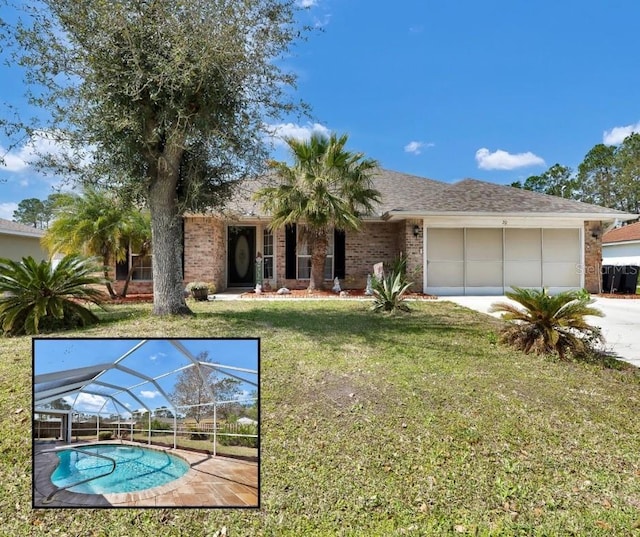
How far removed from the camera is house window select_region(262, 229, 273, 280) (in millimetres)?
15008

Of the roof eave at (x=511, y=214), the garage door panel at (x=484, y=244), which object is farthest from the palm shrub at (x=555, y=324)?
the garage door panel at (x=484, y=244)

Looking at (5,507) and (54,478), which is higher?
(54,478)

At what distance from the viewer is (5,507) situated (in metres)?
2.21

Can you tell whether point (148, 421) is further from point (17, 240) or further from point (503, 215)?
point (17, 240)

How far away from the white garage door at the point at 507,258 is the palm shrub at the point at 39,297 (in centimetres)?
1121

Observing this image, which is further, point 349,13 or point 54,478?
point 349,13

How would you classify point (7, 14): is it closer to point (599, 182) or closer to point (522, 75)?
point (522, 75)

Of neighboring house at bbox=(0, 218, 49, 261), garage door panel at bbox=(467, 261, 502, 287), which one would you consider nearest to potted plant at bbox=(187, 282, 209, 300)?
garage door panel at bbox=(467, 261, 502, 287)

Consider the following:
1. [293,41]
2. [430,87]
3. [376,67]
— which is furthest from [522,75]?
[293,41]

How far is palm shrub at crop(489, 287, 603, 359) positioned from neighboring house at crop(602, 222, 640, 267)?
22.7m

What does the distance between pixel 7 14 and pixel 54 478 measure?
8536 millimetres

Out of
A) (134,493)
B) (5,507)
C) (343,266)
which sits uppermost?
(343,266)

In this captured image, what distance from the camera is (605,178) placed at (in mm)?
42031

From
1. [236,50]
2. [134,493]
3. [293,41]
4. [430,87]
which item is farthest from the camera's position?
[430,87]
